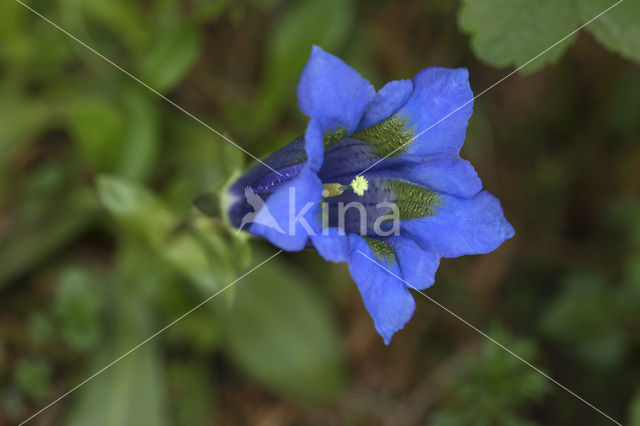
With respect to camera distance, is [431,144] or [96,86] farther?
[96,86]

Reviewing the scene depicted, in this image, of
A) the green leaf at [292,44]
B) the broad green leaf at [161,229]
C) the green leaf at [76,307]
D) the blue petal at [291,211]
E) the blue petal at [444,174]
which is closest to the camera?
the blue petal at [291,211]

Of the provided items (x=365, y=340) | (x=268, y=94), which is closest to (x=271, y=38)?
(x=268, y=94)

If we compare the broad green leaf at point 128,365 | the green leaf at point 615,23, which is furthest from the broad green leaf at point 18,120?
the green leaf at point 615,23

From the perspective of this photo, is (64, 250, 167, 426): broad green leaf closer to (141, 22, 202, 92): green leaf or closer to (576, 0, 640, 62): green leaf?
(141, 22, 202, 92): green leaf

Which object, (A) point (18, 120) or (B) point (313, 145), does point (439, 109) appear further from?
(A) point (18, 120)

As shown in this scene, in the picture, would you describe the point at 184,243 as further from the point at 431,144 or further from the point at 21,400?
the point at 431,144

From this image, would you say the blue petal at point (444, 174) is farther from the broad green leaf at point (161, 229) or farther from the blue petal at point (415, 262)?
the broad green leaf at point (161, 229)

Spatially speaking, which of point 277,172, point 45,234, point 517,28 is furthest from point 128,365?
point 517,28
